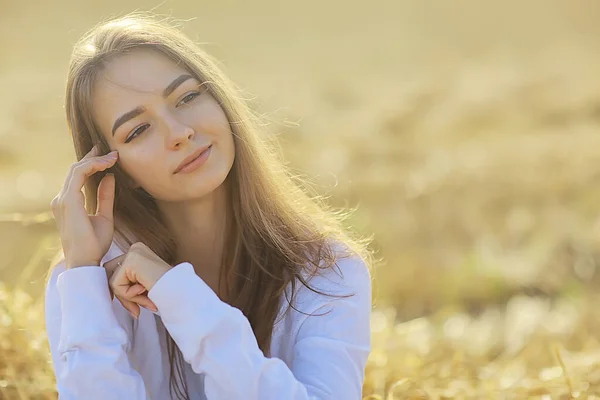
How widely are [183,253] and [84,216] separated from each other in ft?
1.16

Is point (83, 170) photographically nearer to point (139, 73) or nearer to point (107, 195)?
point (107, 195)

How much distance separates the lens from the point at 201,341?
1818 mm

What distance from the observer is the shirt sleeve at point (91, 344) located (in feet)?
6.28

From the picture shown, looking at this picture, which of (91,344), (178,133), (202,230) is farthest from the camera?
(202,230)

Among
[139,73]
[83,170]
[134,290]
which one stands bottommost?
[134,290]

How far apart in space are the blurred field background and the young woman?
42 cm

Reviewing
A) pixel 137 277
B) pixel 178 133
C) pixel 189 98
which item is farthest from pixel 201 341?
pixel 189 98

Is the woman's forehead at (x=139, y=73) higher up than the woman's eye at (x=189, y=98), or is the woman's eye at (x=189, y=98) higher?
the woman's forehead at (x=139, y=73)

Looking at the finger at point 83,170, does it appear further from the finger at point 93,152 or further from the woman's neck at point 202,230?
the woman's neck at point 202,230

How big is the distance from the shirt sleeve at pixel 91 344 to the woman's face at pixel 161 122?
27 cm

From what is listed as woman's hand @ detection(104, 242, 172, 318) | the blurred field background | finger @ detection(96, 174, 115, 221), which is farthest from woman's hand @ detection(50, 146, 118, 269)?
the blurred field background

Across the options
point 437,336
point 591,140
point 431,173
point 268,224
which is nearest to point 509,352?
point 437,336

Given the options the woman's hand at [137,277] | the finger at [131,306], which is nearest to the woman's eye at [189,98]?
the woman's hand at [137,277]

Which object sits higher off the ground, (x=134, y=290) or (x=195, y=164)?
(x=195, y=164)
